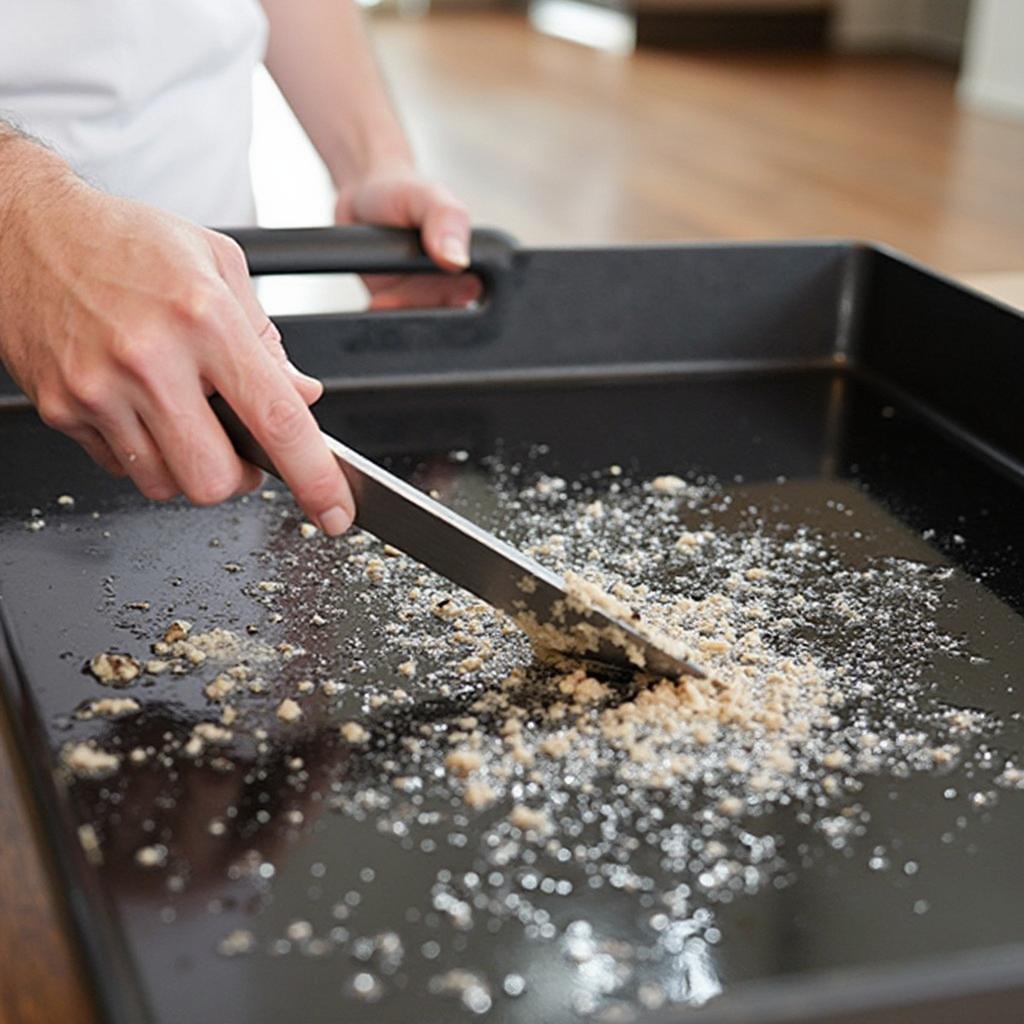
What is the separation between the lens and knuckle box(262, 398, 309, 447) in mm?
537

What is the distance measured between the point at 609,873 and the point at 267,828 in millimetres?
104

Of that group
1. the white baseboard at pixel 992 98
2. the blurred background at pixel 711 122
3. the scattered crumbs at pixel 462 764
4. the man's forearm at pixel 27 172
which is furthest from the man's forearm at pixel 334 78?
the white baseboard at pixel 992 98

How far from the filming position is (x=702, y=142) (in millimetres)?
2965

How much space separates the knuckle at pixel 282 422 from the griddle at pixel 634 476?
0.09m

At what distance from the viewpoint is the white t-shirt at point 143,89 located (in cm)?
90

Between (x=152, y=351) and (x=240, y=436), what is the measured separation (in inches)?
1.8

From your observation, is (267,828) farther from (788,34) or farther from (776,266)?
(788,34)

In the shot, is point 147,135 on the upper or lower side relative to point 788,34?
upper

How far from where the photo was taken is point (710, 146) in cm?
291

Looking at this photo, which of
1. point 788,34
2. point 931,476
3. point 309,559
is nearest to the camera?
point 309,559

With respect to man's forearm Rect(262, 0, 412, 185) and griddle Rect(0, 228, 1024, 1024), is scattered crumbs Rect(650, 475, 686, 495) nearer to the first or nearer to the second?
griddle Rect(0, 228, 1024, 1024)

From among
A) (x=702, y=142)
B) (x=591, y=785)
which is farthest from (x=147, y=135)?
(x=702, y=142)

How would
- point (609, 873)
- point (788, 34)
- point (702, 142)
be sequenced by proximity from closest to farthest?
point (609, 873) < point (702, 142) < point (788, 34)

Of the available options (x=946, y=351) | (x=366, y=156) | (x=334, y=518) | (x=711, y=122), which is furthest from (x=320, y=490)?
(x=711, y=122)
